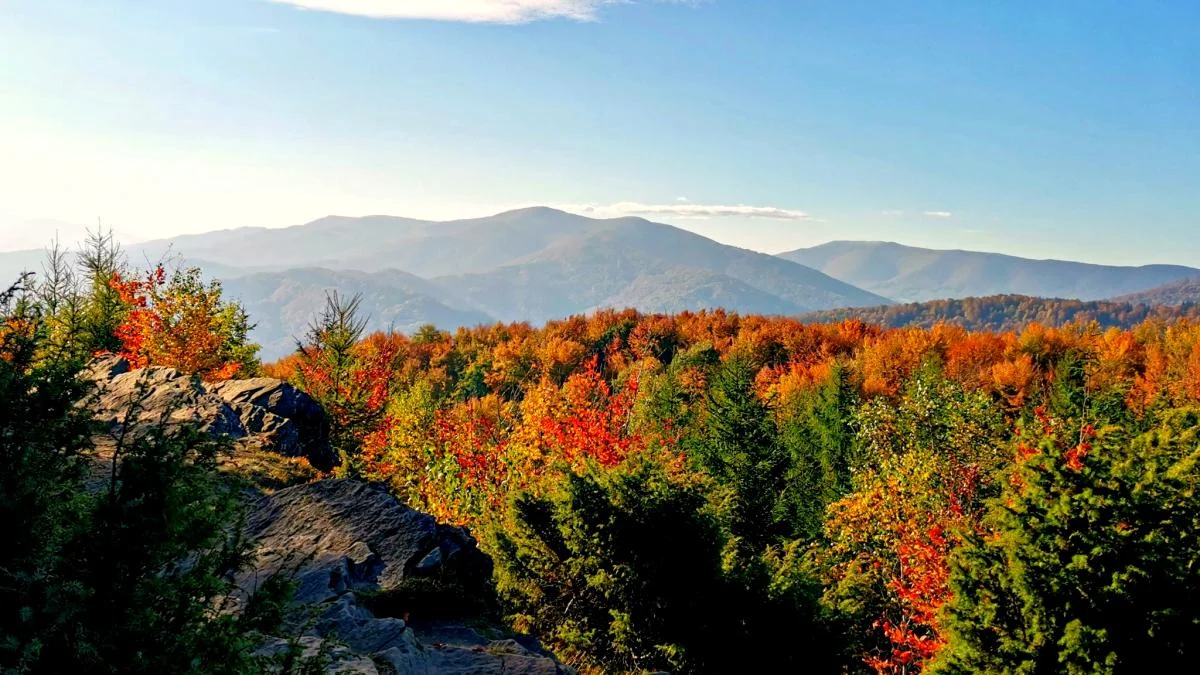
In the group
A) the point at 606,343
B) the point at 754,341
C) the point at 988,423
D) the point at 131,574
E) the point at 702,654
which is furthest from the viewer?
the point at 606,343

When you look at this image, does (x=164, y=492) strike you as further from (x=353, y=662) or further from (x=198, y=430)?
(x=353, y=662)

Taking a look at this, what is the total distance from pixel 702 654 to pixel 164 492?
14044 millimetres

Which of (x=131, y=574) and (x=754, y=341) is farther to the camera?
(x=754, y=341)

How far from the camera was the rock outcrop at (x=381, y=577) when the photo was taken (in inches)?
432

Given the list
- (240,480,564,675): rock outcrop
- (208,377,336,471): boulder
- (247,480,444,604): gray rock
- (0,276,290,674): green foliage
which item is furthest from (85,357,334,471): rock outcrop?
(0,276,290,674): green foliage

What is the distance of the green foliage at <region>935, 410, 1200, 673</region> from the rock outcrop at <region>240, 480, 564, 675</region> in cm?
919

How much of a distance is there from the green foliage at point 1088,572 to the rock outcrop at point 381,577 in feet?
30.1

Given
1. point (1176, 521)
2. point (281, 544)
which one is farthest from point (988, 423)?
point (281, 544)

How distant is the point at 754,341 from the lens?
87.4m

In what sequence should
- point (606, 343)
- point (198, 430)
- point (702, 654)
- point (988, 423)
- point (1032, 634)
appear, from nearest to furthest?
point (198, 430)
point (1032, 634)
point (702, 654)
point (988, 423)
point (606, 343)

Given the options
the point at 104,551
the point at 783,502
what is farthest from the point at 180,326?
the point at 104,551

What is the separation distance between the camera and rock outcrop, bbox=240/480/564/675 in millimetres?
10977

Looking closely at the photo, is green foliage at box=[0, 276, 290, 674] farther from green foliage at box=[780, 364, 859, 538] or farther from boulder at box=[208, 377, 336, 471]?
green foliage at box=[780, 364, 859, 538]

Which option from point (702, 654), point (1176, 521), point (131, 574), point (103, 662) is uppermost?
point (131, 574)
